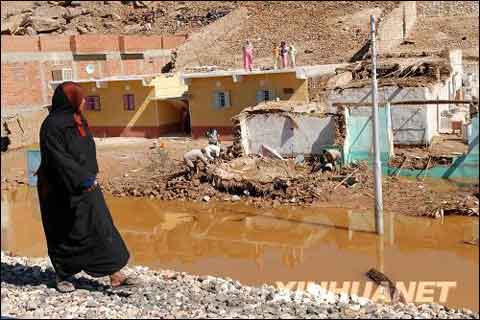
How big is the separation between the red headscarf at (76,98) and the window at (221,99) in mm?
14594

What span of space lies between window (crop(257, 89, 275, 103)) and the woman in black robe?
1407 centimetres

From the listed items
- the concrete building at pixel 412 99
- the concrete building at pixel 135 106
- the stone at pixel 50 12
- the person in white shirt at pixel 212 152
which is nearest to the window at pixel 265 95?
the concrete building at pixel 135 106

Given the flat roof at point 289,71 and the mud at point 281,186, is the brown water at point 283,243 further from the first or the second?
the flat roof at point 289,71

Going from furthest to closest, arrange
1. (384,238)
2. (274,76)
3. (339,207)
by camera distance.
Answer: (274,76), (339,207), (384,238)

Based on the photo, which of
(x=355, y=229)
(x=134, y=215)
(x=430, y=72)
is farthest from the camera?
(x=430, y=72)

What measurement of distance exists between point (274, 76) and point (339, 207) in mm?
7339

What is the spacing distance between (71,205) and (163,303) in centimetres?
106

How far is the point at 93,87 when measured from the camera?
21734 mm

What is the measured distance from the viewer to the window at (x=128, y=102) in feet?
69.3

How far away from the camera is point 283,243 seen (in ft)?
34.6

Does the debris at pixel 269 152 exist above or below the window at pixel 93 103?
below

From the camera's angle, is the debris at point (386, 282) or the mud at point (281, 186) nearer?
the debris at point (386, 282)

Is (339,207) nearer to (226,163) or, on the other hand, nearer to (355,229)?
(355,229)

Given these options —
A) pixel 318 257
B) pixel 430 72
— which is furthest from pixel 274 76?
pixel 318 257
